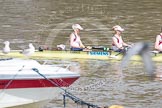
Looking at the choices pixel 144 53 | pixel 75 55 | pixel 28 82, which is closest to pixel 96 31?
pixel 75 55

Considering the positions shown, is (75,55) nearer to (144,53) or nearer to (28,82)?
(28,82)

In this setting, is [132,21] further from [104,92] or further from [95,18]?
[104,92]

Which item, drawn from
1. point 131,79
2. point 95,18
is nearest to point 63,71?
point 131,79

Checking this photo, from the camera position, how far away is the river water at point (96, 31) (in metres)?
17.0

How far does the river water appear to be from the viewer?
17.0m

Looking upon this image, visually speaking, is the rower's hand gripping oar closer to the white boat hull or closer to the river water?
the white boat hull

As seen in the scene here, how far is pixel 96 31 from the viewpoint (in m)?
33.2

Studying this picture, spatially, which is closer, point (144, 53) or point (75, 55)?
point (144, 53)

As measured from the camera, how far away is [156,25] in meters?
37.7

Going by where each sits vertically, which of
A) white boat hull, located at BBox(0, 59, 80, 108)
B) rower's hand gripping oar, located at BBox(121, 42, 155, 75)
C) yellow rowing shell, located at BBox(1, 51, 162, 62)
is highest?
rower's hand gripping oar, located at BBox(121, 42, 155, 75)

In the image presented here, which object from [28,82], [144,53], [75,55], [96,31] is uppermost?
[96,31]

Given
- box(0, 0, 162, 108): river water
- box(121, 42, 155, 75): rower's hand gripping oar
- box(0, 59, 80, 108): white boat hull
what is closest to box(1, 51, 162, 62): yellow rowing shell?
box(0, 0, 162, 108): river water

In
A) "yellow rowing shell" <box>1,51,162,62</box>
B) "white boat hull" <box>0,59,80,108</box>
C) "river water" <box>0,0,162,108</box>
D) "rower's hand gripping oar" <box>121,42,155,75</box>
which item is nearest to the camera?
"rower's hand gripping oar" <box>121,42,155,75</box>

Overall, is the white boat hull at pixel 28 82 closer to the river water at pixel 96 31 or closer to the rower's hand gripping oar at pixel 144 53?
the river water at pixel 96 31
